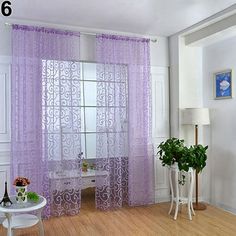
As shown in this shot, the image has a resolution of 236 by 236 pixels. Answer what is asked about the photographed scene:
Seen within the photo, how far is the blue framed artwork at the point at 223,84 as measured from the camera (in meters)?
4.16

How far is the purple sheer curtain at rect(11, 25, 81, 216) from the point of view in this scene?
374cm

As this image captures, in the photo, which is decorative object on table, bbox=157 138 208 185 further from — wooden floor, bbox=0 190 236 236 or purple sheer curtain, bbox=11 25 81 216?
purple sheer curtain, bbox=11 25 81 216

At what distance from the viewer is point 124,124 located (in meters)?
4.36

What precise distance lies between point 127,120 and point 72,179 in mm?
1226

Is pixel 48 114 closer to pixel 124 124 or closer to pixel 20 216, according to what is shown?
pixel 124 124

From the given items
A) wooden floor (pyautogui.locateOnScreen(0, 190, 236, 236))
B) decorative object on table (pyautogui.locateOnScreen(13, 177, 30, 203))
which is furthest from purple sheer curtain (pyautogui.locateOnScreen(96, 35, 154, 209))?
decorative object on table (pyautogui.locateOnScreen(13, 177, 30, 203))

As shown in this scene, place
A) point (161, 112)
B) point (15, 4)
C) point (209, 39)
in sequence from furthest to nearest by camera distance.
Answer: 1. point (161, 112)
2. point (209, 39)
3. point (15, 4)

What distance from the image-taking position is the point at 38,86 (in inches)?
150

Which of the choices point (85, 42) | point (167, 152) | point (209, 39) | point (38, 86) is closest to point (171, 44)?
point (209, 39)

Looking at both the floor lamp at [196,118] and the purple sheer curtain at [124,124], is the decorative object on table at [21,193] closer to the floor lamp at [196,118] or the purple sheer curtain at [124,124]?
the purple sheer curtain at [124,124]

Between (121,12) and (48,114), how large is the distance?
169 centimetres

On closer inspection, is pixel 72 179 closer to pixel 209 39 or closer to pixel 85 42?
pixel 85 42

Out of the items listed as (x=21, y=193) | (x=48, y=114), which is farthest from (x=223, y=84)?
(x=21, y=193)

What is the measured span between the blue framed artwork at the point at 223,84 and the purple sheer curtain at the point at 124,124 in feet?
3.50
